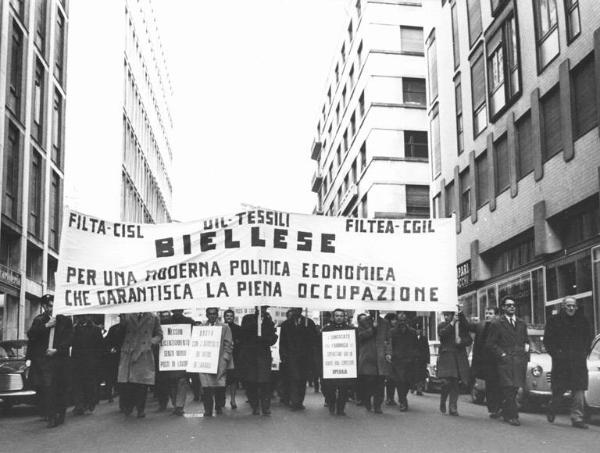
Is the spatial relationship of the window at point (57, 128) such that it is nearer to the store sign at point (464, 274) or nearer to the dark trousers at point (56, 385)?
the store sign at point (464, 274)

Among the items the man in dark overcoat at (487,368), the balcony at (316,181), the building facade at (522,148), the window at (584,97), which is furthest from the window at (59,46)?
the balcony at (316,181)

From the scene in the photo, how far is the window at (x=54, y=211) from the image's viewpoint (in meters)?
33.9

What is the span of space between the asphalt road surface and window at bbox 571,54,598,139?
863 cm

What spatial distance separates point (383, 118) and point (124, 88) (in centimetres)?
1365

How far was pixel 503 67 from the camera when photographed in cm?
2580

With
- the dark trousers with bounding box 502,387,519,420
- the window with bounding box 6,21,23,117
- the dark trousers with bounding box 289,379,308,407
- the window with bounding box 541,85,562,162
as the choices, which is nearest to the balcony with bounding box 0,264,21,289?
the window with bounding box 6,21,23,117

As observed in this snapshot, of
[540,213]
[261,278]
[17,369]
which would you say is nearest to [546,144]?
[540,213]

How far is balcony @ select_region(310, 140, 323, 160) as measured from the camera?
7188cm

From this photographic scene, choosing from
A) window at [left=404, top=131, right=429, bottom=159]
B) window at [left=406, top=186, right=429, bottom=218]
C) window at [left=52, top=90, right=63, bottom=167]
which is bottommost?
window at [left=406, top=186, right=429, bottom=218]

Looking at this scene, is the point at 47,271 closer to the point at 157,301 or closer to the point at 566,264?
the point at 566,264

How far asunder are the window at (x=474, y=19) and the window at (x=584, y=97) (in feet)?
27.4

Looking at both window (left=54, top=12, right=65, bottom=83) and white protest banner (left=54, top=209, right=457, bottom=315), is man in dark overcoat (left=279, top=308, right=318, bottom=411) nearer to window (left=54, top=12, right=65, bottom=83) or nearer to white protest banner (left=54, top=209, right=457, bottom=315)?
white protest banner (left=54, top=209, right=457, bottom=315)

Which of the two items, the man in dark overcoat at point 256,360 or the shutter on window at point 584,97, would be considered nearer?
the man in dark overcoat at point 256,360

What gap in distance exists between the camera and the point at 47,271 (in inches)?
1316
